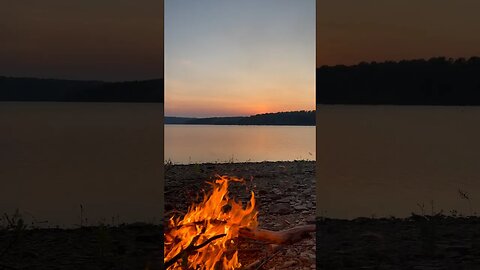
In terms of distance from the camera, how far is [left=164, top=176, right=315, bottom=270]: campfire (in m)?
2.18

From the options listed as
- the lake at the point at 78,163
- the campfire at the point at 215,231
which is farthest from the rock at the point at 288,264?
the lake at the point at 78,163

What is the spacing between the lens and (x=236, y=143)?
2.16 metres

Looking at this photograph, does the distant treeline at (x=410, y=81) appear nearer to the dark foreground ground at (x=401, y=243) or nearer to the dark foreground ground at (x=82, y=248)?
the dark foreground ground at (x=401, y=243)

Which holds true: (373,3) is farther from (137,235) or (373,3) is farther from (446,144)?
(137,235)

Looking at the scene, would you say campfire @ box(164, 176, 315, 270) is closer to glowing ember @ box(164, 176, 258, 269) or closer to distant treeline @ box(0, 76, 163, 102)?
glowing ember @ box(164, 176, 258, 269)

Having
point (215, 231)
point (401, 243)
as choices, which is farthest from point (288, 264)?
point (401, 243)

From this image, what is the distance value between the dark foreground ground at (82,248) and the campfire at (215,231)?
5.2 inches

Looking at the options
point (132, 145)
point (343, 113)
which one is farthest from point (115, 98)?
point (343, 113)

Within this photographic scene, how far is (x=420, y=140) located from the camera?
94.5 inches

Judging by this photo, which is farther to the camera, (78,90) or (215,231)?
(215,231)

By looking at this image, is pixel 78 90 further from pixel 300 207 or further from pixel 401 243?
pixel 401 243

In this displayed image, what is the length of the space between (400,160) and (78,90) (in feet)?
5.04

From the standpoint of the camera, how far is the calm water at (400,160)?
2250 mm

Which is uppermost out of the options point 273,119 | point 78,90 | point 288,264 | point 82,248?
point 78,90
